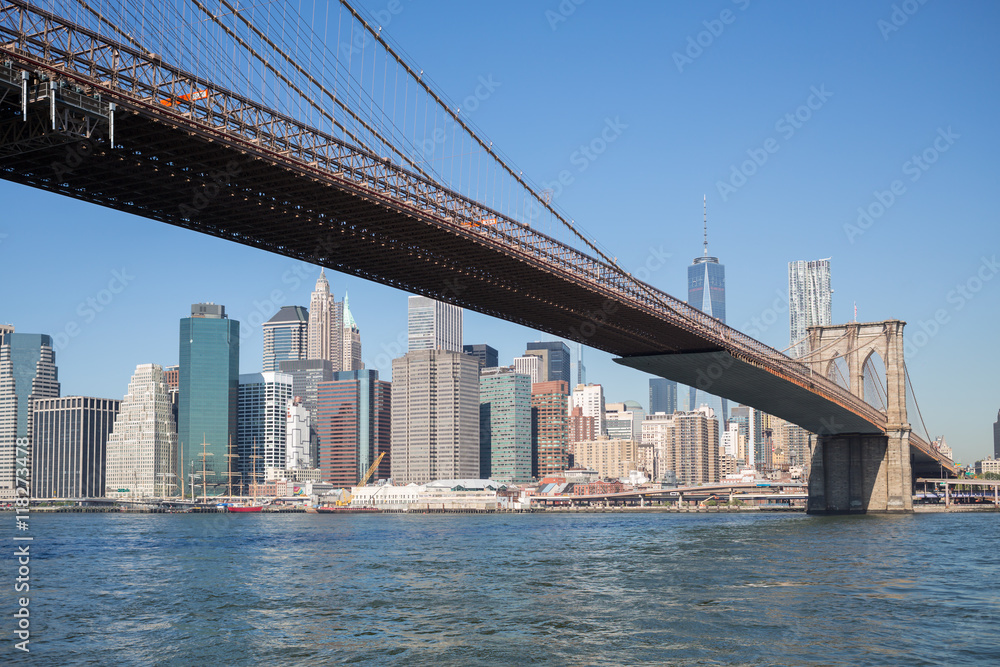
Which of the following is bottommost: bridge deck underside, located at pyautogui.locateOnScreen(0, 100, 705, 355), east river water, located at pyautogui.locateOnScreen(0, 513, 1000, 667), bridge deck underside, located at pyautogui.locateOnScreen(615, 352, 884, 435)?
east river water, located at pyautogui.locateOnScreen(0, 513, 1000, 667)

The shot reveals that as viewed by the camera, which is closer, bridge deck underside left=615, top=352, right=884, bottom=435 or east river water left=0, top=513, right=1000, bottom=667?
east river water left=0, top=513, right=1000, bottom=667

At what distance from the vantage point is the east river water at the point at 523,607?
20359 millimetres

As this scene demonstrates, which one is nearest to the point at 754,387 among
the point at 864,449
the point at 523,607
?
the point at 864,449

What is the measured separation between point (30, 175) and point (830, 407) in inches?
2508

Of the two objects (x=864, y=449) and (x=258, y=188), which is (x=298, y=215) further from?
(x=864, y=449)

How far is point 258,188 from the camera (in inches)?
1345

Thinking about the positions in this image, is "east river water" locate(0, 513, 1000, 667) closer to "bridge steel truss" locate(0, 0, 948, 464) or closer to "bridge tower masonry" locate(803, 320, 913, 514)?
"bridge steel truss" locate(0, 0, 948, 464)

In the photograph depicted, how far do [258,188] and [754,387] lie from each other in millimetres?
53116

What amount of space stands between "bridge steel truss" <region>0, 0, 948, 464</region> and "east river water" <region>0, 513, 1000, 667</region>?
12282mm

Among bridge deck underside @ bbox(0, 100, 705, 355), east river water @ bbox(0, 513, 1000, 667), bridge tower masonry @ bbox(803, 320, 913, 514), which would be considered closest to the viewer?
east river water @ bbox(0, 513, 1000, 667)

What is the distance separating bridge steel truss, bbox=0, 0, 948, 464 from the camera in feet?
82.9

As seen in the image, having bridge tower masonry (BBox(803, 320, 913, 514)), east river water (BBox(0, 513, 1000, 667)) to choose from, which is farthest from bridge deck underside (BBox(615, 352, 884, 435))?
east river water (BBox(0, 513, 1000, 667))

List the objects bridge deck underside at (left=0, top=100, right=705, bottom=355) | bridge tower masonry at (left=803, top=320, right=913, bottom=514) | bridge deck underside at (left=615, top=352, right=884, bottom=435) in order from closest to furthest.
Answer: bridge deck underside at (left=0, top=100, right=705, bottom=355), bridge deck underside at (left=615, top=352, right=884, bottom=435), bridge tower masonry at (left=803, top=320, right=913, bottom=514)

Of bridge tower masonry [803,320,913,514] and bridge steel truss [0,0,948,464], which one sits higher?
bridge steel truss [0,0,948,464]
